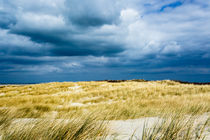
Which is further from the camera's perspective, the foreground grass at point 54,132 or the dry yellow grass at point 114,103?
the dry yellow grass at point 114,103

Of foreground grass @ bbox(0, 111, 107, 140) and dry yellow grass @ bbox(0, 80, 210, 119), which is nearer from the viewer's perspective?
foreground grass @ bbox(0, 111, 107, 140)

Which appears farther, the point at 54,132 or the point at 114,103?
the point at 114,103

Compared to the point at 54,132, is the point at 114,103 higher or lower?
lower

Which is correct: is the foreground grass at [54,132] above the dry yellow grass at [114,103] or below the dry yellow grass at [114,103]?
above

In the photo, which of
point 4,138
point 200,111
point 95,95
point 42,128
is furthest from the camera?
point 95,95

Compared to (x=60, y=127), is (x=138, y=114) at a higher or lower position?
lower

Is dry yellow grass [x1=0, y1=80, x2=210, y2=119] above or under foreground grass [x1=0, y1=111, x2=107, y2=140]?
under

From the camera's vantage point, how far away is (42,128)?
113 inches

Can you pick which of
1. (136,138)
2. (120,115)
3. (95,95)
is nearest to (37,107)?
(120,115)

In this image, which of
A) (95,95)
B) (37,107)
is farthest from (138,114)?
(95,95)

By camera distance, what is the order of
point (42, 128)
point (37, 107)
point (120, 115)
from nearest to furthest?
point (42, 128), point (120, 115), point (37, 107)

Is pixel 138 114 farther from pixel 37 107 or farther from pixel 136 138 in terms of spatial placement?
pixel 37 107

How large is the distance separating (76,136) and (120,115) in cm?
271

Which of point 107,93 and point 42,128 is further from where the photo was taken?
point 107,93
